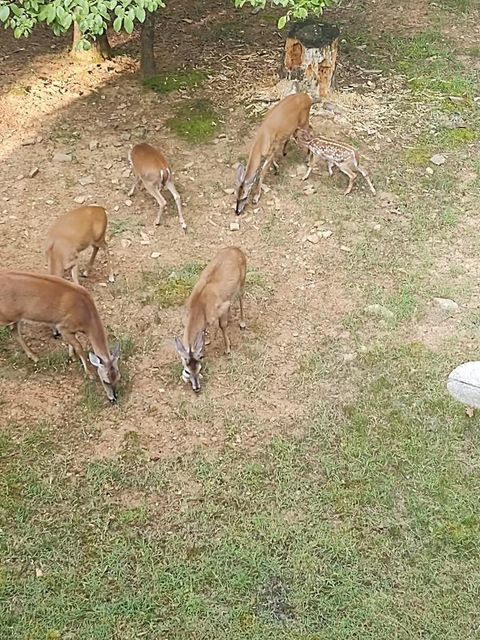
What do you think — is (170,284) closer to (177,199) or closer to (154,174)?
(177,199)

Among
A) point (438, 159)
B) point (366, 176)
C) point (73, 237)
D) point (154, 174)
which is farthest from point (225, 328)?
point (438, 159)

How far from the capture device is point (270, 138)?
23.7 feet

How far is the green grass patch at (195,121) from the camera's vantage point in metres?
8.02

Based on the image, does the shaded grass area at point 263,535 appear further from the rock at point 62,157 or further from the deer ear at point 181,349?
the rock at point 62,157

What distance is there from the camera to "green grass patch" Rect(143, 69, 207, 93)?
28.7 ft

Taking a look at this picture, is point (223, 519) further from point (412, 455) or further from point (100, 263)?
point (100, 263)

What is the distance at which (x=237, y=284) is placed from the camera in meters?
5.57

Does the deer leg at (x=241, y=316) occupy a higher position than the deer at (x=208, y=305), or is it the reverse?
the deer at (x=208, y=305)

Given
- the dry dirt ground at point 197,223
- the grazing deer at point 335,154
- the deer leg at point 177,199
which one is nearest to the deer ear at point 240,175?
the dry dirt ground at point 197,223

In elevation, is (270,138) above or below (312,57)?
below

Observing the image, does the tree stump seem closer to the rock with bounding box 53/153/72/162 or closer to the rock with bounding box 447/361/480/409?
the rock with bounding box 53/153/72/162

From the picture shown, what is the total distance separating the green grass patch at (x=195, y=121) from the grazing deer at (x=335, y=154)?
1.06 m

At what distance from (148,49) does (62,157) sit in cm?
185

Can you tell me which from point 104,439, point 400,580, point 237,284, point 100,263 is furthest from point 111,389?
point 400,580
